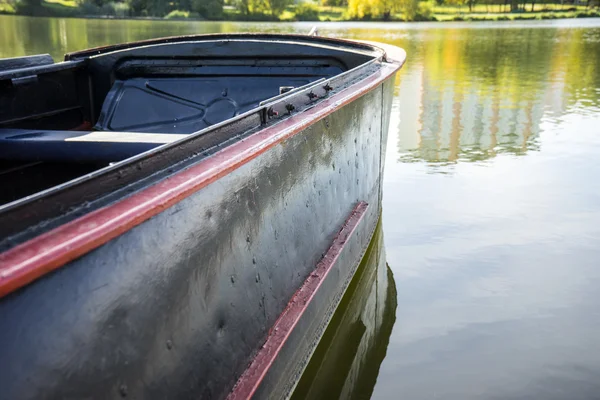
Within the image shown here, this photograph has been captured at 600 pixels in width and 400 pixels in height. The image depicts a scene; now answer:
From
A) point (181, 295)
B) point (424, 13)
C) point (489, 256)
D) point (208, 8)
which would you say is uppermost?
point (208, 8)

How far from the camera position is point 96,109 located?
483cm

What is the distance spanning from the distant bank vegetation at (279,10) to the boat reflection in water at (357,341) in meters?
49.5

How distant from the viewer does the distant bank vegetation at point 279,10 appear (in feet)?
167

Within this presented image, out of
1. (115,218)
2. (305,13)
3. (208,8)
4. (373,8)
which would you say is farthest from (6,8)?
(115,218)

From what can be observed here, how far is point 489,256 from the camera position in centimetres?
472

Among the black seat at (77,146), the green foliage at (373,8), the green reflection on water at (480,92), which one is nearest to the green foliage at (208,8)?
the green foliage at (373,8)

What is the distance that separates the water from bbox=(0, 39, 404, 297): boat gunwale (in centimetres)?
158

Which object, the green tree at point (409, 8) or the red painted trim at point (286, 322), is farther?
the green tree at point (409, 8)

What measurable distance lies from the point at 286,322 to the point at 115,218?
1301 millimetres

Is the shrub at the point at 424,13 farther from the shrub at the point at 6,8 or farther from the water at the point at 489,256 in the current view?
the water at the point at 489,256

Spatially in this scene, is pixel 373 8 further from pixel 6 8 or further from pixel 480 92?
pixel 480 92

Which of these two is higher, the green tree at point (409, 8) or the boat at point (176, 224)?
the green tree at point (409, 8)

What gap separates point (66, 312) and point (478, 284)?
135 inches

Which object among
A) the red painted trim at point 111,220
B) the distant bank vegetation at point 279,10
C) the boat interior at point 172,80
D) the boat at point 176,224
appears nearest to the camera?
the red painted trim at point 111,220
